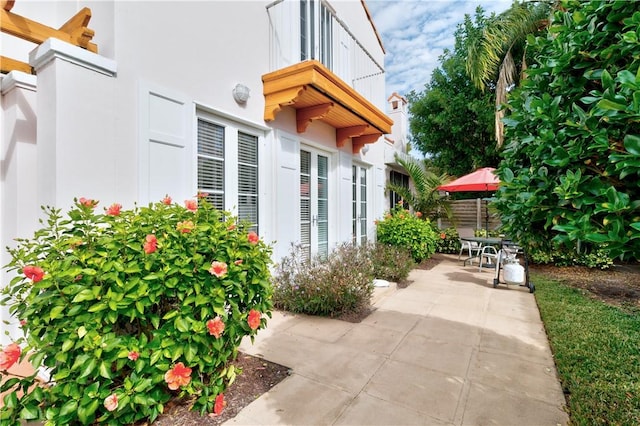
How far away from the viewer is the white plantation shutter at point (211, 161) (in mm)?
4061

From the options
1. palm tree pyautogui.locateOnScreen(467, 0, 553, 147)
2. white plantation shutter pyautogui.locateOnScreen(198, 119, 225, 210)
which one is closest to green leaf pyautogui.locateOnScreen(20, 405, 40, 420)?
white plantation shutter pyautogui.locateOnScreen(198, 119, 225, 210)

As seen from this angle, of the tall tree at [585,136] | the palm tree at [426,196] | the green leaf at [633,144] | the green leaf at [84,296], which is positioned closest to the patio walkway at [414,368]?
the green leaf at [84,296]

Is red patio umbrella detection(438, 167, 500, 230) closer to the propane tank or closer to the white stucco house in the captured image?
the propane tank

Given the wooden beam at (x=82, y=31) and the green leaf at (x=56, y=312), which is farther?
the wooden beam at (x=82, y=31)

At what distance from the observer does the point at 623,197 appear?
126 centimetres

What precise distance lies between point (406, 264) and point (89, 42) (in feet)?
20.8

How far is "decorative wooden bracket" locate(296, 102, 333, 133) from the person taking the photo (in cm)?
540

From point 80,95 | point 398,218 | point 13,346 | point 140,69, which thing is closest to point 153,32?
point 140,69

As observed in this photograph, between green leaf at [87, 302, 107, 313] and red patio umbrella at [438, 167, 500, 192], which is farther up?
red patio umbrella at [438, 167, 500, 192]

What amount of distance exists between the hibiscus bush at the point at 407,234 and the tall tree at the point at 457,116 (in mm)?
5164

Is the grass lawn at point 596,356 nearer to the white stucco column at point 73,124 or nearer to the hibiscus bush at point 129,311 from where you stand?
the hibiscus bush at point 129,311

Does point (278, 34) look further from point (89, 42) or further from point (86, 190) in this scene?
point (86, 190)

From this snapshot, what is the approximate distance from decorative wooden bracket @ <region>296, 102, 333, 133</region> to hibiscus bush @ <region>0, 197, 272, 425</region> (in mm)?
3479

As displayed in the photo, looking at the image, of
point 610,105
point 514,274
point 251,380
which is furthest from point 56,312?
point 514,274
